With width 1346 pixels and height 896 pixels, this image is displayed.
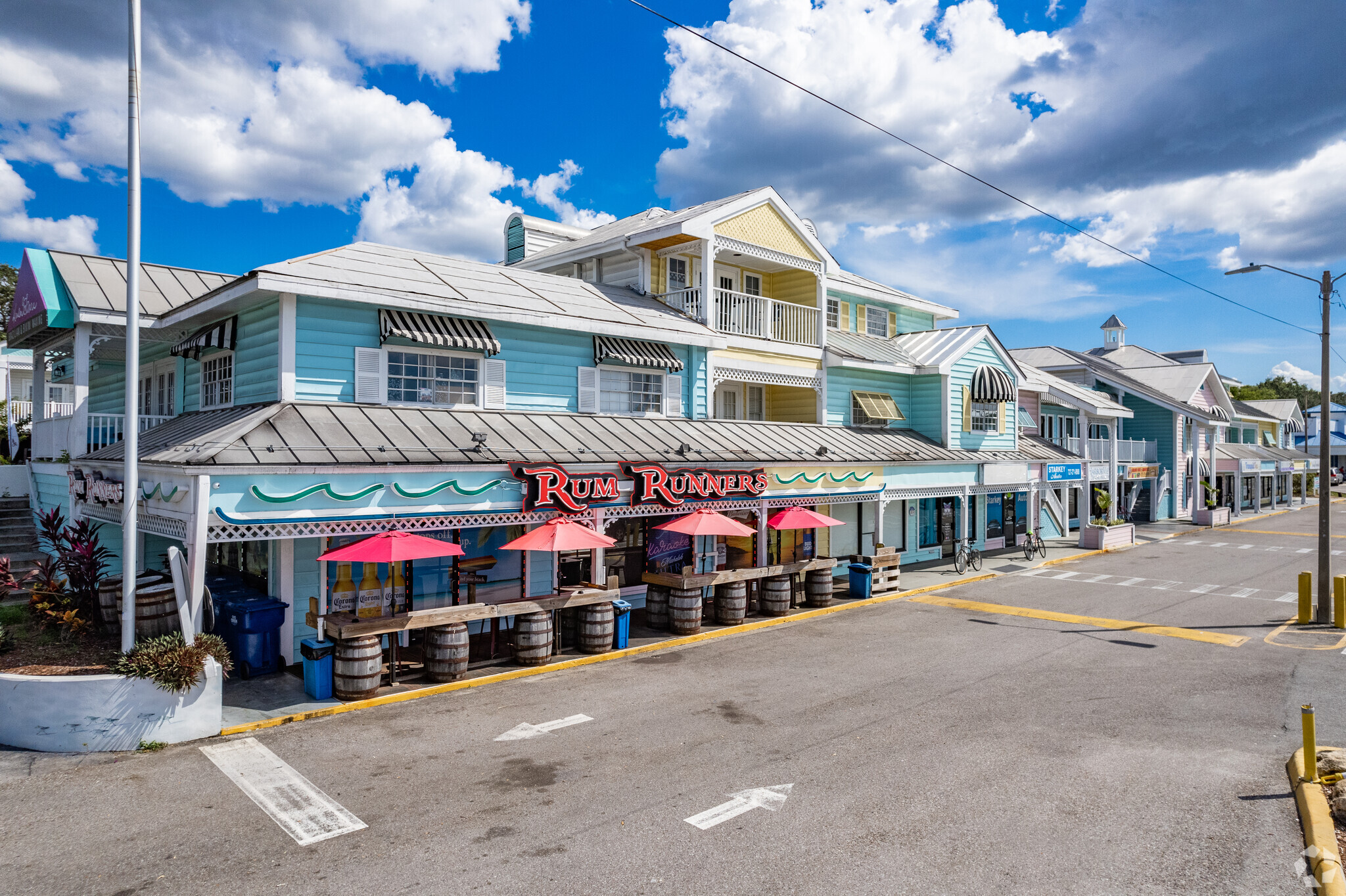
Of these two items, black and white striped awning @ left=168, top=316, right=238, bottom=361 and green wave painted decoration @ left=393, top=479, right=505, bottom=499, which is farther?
black and white striped awning @ left=168, top=316, right=238, bottom=361

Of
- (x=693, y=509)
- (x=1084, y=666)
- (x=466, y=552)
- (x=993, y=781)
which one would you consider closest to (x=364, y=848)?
(x=993, y=781)

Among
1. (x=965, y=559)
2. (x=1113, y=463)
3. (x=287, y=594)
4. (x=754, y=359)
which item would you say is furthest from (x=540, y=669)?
(x=1113, y=463)

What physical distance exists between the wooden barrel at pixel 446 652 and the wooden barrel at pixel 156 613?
11.5 feet

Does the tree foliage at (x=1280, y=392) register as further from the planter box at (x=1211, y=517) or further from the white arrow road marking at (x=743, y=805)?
the white arrow road marking at (x=743, y=805)

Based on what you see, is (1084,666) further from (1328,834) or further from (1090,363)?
(1090,363)

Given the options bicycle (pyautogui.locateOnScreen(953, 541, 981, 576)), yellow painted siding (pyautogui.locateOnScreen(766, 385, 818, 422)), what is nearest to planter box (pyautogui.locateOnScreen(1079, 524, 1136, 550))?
bicycle (pyautogui.locateOnScreen(953, 541, 981, 576))

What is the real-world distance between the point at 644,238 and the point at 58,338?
13971mm

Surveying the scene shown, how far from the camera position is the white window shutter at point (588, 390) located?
57.0 feet

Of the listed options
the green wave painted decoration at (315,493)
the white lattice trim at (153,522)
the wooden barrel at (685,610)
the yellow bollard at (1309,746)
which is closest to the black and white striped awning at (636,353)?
the wooden barrel at (685,610)

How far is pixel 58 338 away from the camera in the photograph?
1794 centimetres

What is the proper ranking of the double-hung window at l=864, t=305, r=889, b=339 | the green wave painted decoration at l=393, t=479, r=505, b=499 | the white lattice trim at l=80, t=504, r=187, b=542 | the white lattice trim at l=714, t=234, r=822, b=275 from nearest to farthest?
the white lattice trim at l=80, t=504, r=187, b=542 → the green wave painted decoration at l=393, t=479, r=505, b=499 → the white lattice trim at l=714, t=234, r=822, b=275 → the double-hung window at l=864, t=305, r=889, b=339

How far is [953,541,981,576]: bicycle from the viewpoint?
78.7 ft

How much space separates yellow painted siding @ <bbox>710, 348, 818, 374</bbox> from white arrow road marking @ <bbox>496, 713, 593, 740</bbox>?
11.3 m

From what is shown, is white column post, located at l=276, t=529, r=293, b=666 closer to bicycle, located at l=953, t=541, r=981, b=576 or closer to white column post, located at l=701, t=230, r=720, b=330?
white column post, located at l=701, t=230, r=720, b=330
